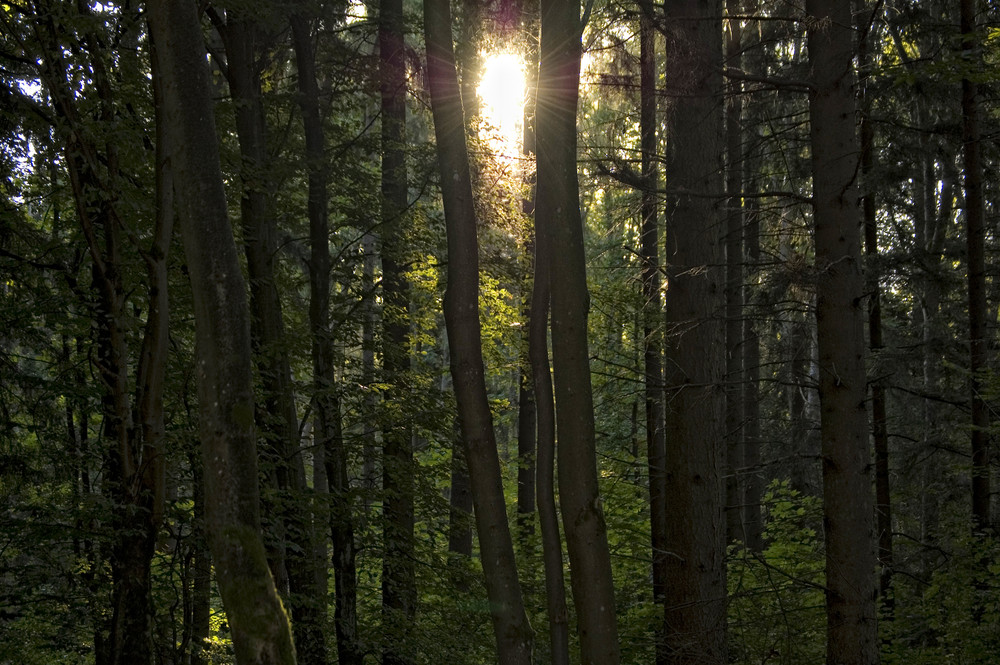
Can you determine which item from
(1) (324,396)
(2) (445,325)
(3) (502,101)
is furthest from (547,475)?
(3) (502,101)

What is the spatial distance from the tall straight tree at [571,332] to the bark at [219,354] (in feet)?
7.34

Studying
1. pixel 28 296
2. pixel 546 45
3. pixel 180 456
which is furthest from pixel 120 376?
pixel 546 45

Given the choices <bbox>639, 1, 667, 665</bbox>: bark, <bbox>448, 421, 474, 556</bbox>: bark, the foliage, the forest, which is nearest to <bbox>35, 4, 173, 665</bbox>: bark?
the forest

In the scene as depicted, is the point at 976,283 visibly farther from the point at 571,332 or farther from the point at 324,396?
the point at 324,396

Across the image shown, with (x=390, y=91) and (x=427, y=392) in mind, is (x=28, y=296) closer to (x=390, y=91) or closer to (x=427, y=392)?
(x=427, y=392)

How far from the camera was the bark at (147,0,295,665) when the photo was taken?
14.6ft

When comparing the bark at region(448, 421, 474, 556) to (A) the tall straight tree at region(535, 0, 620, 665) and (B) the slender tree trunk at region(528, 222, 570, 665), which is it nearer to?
(B) the slender tree trunk at region(528, 222, 570, 665)

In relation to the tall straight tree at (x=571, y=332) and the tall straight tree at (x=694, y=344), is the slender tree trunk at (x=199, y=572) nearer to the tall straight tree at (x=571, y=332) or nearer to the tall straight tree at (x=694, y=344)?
the tall straight tree at (x=571, y=332)

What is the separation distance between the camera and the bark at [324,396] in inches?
368

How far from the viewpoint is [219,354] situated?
183 inches

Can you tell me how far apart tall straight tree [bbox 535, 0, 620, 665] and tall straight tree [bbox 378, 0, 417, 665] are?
13.1 ft

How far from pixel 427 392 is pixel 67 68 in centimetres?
547

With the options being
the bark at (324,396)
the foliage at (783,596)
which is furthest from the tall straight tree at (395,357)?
the foliage at (783,596)

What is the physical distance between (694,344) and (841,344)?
131cm
